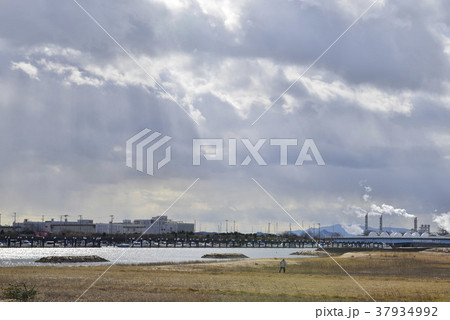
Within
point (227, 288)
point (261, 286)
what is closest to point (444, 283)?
point (261, 286)

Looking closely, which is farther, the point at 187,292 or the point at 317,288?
the point at 317,288

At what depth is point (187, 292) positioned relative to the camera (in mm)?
41719

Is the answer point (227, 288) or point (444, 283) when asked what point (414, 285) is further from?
point (227, 288)

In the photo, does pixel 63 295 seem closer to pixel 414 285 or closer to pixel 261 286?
pixel 261 286

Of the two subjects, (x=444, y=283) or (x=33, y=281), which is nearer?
(x=33, y=281)

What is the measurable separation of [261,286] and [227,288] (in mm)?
3697

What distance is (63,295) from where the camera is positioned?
127 feet
